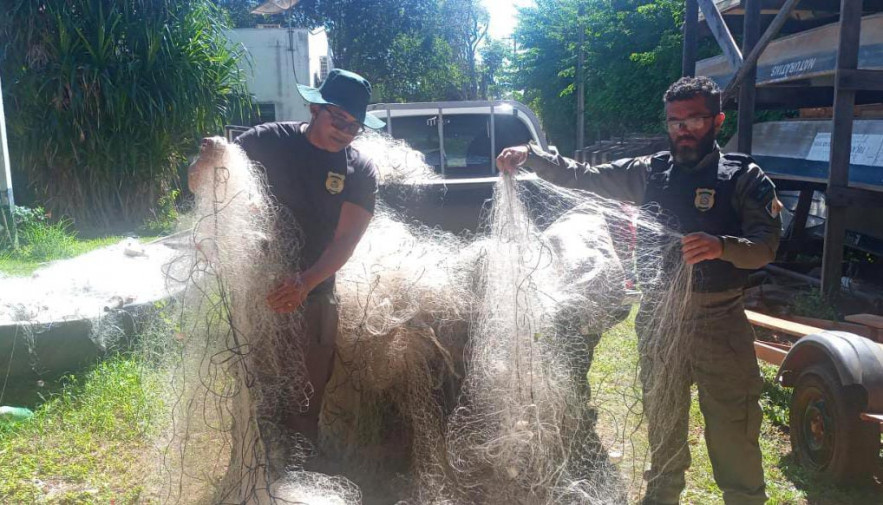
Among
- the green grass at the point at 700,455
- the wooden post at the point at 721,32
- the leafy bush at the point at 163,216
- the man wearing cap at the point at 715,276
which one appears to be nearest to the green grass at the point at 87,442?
the green grass at the point at 700,455

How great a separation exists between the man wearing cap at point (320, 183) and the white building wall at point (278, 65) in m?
15.4

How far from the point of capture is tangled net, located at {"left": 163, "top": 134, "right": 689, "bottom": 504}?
8.96 feet

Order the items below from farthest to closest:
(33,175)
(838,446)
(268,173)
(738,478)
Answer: (33,175) → (838,446) → (268,173) → (738,478)

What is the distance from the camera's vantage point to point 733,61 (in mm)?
6742

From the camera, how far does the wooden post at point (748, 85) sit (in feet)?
22.2

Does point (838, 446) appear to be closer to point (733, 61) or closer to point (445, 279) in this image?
point (445, 279)

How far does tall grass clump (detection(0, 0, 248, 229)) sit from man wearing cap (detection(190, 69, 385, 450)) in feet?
30.9

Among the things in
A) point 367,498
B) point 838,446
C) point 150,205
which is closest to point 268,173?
point 367,498

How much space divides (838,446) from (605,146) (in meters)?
17.5

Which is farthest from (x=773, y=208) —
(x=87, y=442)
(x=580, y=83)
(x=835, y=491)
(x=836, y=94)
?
(x=580, y=83)

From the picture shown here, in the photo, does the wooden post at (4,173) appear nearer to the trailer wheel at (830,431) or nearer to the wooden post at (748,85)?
the wooden post at (748,85)

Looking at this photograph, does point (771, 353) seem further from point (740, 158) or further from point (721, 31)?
point (721, 31)

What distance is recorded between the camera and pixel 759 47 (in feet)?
20.6

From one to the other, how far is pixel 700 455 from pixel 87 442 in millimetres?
3374
